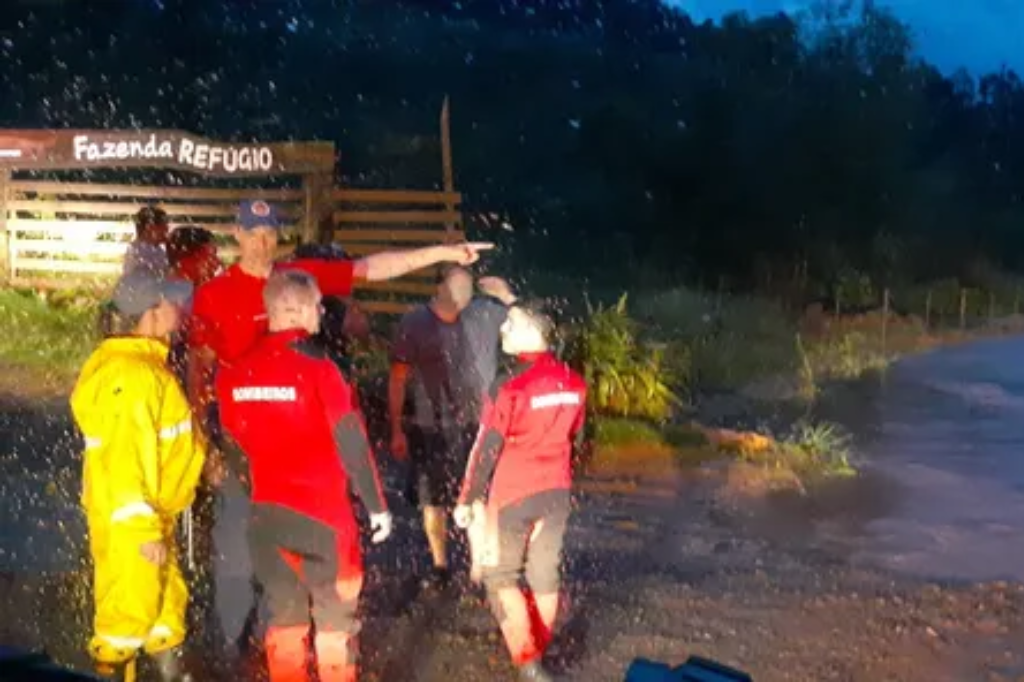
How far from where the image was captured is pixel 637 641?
22.1ft

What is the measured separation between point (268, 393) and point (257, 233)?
37.6 inches

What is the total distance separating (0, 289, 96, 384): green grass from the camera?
1522cm

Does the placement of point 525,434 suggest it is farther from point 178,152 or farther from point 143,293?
point 178,152

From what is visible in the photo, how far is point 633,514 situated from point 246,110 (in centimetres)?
2774

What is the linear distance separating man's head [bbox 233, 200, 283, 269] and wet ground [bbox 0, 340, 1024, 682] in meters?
1.72

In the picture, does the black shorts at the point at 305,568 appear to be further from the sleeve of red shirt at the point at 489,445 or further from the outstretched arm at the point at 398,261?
the outstretched arm at the point at 398,261

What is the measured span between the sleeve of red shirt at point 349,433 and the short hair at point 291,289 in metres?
0.22

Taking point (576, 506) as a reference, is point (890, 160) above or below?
above

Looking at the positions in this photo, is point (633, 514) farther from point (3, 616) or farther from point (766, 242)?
point (766, 242)

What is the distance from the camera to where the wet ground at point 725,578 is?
21.6 ft

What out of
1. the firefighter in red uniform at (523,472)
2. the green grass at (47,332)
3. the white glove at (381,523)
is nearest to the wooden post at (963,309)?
the green grass at (47,332)

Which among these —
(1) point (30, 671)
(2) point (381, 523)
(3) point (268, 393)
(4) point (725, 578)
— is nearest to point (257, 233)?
(3) point (268, 393)

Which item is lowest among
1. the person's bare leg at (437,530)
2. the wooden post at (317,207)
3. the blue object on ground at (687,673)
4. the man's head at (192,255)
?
the person's bare leg at (437,530)

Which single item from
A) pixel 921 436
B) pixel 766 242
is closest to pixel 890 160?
pixel 766 242
